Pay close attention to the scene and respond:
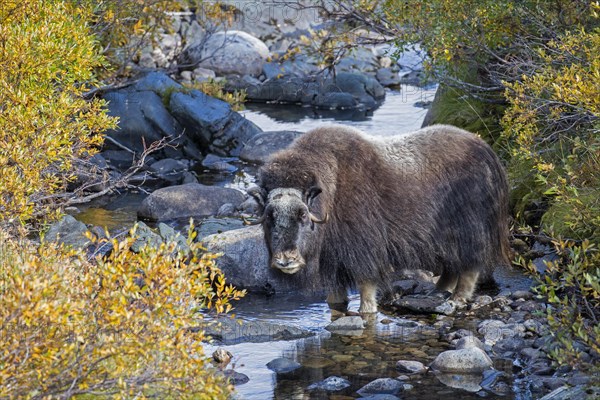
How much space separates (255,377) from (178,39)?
17.2m

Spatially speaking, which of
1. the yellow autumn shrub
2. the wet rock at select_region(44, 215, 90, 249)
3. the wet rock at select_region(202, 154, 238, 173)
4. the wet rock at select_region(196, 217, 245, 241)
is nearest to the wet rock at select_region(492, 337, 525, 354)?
the yellow autumn shrub

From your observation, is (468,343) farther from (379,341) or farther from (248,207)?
(248,207)

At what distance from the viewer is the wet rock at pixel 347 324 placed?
7152mm

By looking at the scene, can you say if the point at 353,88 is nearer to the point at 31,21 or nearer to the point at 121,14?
the point at 121,14

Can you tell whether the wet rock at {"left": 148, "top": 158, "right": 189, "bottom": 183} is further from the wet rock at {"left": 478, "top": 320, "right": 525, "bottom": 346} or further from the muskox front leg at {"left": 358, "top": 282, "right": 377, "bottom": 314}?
the wet rock at {"left": 478, "top": 320, "right": 525, "bottom": 346}

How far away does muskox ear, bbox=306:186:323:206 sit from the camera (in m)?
6.77

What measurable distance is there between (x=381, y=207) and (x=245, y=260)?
1843 millimetres

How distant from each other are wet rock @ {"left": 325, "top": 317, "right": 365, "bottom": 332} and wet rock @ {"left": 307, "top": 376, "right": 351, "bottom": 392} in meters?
1.15

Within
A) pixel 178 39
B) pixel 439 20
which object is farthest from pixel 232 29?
pixel 439 20

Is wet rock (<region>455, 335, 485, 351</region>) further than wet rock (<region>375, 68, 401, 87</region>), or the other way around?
wet rock (<region>375, 68, 401, 87</region>)

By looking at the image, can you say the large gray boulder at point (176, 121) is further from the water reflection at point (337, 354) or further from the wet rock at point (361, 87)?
the water reflection at point (337, 354)

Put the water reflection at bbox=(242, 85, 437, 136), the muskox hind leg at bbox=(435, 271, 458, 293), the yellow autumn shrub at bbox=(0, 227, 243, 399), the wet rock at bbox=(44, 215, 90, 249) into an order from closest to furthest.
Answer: the yellow autumn shrub at bbox=(0, 227, 243, 399) → the muskox hind leg at bbox=(435, 271, 458, 293) → the wet rock at bbox=(44, 215, 90, 249) → the water reflection at bbox=(242, 85, 437, 136)

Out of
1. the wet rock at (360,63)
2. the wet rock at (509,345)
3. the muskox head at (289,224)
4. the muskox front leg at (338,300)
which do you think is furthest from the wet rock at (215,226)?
the wet rock at (360,63)

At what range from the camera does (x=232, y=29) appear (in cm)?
2484
